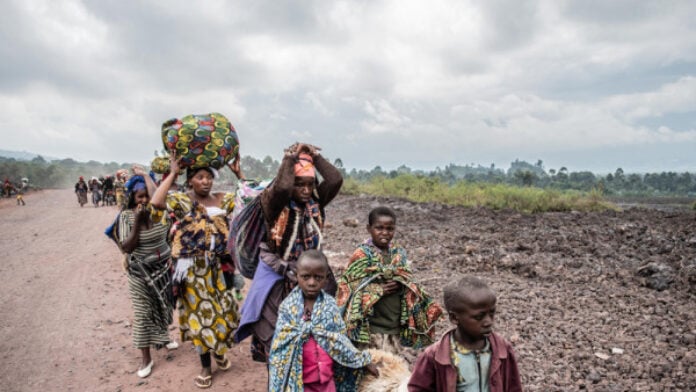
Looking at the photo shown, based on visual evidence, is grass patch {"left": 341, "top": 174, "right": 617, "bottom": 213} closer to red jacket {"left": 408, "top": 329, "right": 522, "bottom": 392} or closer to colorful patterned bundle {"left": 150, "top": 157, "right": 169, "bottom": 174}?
colorful patterned bundle {"left": 150, "top": 157, "right": 169, "bottom": 174}

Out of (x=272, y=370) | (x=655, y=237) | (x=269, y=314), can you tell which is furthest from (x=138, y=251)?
(x=655, y=237)

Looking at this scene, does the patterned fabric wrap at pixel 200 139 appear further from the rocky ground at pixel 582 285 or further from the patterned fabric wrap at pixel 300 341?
the rocky ground at pixel 582 285

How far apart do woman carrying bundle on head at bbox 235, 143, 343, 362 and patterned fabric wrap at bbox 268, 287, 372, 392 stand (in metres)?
0.34

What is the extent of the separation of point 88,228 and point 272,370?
14.0m

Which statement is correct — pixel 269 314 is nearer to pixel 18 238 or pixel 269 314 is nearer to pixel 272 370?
pixel 272 370

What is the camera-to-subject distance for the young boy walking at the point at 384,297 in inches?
125

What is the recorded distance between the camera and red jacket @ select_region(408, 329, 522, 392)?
216cm

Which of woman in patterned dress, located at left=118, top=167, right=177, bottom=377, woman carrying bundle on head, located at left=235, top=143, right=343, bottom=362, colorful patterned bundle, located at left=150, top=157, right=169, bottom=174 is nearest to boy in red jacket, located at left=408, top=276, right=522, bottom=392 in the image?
woman carrying bundle on head, located at left=235, top=143, right=343, bottom=362

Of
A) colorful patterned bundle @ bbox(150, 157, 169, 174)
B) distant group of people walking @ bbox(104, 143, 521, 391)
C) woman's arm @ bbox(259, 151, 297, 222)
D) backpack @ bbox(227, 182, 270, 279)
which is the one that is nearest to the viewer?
distant group of people walking @ bbox(104, 143, 521, 391)

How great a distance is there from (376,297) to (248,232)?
108 centimetres

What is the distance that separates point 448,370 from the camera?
216 cm

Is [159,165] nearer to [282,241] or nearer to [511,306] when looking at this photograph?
[282,241]

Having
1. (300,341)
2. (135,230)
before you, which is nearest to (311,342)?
(300,341)

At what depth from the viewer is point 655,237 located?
31.5ft
